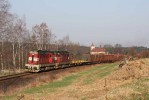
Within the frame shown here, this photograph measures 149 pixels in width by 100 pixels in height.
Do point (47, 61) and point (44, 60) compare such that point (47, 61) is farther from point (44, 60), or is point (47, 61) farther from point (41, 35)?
point (41, 35)

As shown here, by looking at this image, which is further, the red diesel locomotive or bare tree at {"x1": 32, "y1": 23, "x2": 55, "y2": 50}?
bare tree at {"x1": 32, "y1": 23, "x2": 55, "y2": 50}

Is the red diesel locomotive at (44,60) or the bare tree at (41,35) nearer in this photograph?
the red diesel locomotive at (44,60)

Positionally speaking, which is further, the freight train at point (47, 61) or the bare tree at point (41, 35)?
the bare tree at point (41, 35)

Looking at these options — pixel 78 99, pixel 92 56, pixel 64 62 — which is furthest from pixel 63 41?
pixel 78 99

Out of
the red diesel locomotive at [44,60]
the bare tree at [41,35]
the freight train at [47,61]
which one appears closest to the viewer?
the red diesel locomotive at [44,60]

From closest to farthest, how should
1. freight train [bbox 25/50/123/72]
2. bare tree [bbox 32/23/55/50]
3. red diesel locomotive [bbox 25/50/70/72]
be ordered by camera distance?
red diesel locomotive [bbox 25/50/70/72]
freight train [bbox 25/50/123/72]
bare tree [bbox 32/23/55/50]

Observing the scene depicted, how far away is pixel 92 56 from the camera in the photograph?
7519cm

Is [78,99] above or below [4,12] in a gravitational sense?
below

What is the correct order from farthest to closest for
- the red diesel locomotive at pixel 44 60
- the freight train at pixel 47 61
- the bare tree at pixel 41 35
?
1. the bare tree at pixel 41 35
2. the freight train at pixel 47 61
3. the red diesel locomotive at pixel 44 60

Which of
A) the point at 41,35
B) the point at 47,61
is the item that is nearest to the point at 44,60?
the point at 47,61

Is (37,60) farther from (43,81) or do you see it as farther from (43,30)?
(43,30)

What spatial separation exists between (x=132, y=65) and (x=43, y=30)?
6208cm

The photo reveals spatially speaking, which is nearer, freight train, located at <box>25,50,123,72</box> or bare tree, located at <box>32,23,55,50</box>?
freight train, located at <box>25,50,123,72</box>

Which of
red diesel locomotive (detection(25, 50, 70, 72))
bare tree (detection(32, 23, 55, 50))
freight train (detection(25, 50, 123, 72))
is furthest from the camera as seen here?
bare tree (detection(32, 23, 55, 50))
